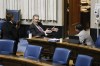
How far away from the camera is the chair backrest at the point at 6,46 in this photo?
8270mm

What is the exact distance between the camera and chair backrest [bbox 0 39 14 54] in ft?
27.1

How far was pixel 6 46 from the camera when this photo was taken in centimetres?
836

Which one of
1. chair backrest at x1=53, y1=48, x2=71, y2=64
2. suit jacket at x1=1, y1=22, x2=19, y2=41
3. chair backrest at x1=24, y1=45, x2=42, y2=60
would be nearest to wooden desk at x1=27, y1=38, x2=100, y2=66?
suit jacket at x1=1, y1=22, x2=19, y2=41

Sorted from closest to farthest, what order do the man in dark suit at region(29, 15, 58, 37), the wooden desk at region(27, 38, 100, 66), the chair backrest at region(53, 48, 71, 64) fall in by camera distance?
1. the chair backrest at region(53, 48, 71, 64)
2. the wooden desk at region(27, 38, 100, 66)
3. the man in dark suit at region(29, 15, 58, 37)

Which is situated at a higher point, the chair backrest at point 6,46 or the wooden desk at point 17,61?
the chair backrest at point 6,46

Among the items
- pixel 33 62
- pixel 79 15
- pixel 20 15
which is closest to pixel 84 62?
pixel 33 62

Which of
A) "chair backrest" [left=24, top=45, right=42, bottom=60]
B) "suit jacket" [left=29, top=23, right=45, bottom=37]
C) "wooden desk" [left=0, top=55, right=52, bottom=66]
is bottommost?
"wooden desk" [left=0, top=55, right=52, bottom=66]

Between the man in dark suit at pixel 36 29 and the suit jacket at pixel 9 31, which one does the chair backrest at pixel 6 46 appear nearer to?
the suit jacket at pixel 9 31

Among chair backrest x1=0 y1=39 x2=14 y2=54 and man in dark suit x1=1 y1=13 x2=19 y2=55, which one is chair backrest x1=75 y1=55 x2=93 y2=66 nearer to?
chair backrest x1=0 y1=39 x2=14 y2=54

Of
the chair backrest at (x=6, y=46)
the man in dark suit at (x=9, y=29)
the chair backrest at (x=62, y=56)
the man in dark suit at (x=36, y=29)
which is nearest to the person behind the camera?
the chair backrest at (x=62, y=56)

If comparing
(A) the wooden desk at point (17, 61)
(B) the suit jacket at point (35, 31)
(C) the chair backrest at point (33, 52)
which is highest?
(B) the suit jacket at point (35, 31)

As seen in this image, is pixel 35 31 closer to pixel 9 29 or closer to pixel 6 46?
pixel 9 29

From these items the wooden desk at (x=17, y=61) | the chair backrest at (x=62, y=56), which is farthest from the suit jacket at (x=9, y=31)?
the chair backrest at (x=62, y=56)

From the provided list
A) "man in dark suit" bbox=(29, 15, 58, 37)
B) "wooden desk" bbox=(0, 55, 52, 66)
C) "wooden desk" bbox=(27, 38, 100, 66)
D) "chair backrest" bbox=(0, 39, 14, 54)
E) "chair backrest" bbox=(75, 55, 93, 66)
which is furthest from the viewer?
"man in dark suit" bbox=(29, 15, 58, 37)
